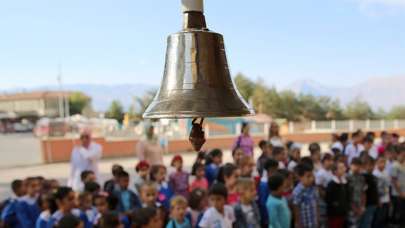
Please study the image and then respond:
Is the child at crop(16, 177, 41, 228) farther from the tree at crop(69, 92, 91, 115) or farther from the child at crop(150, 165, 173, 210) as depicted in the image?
the tree at crop(69, 92, 91, 115)

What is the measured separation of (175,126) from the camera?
2592cm

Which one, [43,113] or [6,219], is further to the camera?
[43,113]

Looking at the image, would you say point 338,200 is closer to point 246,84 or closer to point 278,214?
point 278,214

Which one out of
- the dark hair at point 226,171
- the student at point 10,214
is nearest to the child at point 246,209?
the dark hair at point 226,171

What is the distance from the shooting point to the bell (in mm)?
1626

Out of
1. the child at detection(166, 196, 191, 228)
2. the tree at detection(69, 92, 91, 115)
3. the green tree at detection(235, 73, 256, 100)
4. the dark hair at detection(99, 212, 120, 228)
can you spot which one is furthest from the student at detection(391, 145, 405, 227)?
the tree at detection(69, 92, 91, 115)

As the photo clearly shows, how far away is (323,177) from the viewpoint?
5.12 m

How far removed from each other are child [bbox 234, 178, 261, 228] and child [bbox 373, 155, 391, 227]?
2.28 meters

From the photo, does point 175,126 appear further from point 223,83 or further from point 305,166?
point 223,83

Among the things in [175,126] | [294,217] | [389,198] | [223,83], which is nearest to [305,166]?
[294,217]

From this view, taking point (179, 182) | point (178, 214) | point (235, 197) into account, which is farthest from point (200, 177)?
point (178, 214)

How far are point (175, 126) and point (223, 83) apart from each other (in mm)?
24272

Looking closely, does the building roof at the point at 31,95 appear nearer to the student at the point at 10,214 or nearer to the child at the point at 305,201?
the student at the point at 10,214

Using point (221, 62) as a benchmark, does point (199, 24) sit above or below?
above
